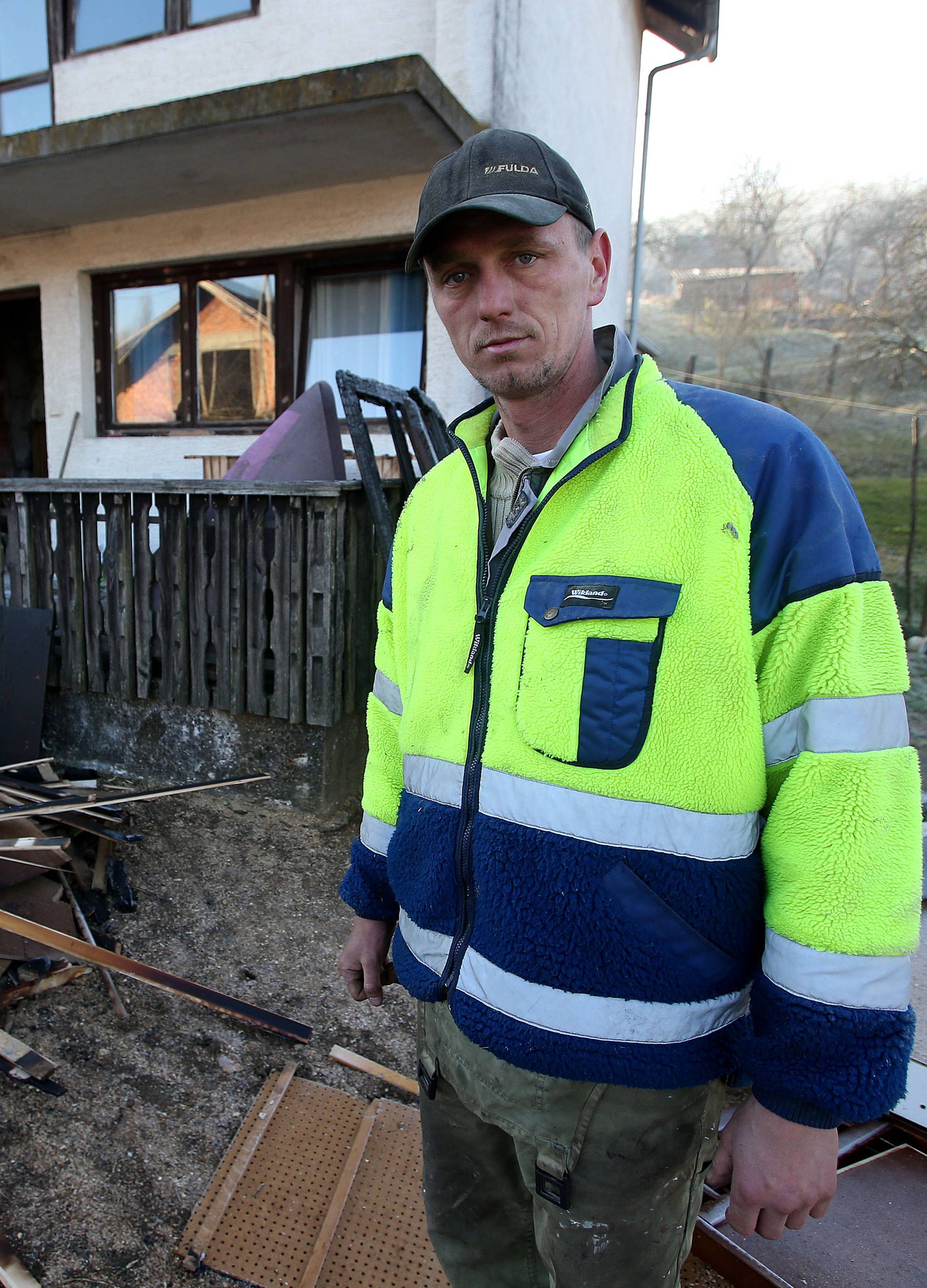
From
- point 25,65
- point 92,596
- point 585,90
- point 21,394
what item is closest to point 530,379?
point 92,596

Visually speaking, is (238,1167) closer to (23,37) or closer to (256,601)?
(256,601)

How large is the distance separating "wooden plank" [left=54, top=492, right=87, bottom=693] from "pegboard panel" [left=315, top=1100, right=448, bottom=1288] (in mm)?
3542

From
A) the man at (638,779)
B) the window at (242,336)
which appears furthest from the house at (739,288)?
the man at (638,779)

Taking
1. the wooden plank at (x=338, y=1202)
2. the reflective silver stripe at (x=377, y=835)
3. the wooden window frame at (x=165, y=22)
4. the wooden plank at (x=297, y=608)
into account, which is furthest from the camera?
the wooden window frame at (x=165, y=22)

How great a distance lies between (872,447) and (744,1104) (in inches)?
908

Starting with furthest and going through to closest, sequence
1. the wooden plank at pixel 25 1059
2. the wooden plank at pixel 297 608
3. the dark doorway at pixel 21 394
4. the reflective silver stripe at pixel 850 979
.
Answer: the dark doorway at pixel 21 394
the wooden plank at pixel 297 608
the wooden plank at pixel 25 1059
the reflective silver stripe at pixel 850 979

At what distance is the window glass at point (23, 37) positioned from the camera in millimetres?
6973

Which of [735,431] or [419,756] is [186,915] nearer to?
[419,756]

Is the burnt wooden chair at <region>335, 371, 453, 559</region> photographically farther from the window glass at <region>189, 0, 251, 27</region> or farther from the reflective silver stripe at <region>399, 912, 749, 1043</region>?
the window glass at <region>189, 0, 251, 27</region>

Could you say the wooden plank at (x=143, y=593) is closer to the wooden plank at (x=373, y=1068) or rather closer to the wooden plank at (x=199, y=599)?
the wooden plank at (x=199, y=599)

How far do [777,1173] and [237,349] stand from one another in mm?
7167

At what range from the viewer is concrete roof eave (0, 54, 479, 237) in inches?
176

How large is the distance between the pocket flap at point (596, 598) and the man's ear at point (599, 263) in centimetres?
58

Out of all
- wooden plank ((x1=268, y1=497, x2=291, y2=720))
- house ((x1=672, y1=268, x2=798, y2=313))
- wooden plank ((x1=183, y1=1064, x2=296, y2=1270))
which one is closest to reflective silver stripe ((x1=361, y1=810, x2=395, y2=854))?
wooden plank ((x1=183, y1=1064, x2=296, y2=1270))
